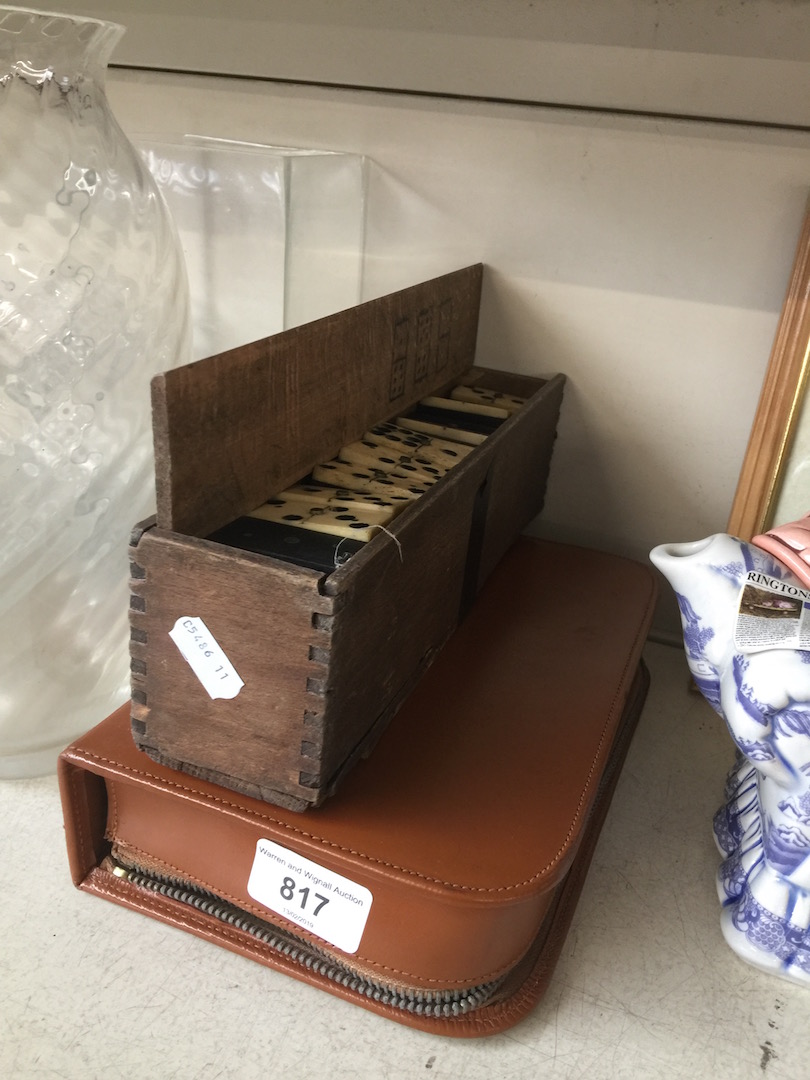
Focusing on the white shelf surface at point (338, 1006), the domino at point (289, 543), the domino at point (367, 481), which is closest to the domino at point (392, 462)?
the domino at point (367, 481)

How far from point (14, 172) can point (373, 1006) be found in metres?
0.58

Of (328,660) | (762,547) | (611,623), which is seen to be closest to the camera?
(328,660)

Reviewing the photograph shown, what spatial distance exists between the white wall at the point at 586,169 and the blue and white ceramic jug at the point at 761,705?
33 centimetres

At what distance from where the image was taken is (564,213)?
86cm

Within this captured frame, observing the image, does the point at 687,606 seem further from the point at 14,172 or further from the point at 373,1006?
the point at 14,172

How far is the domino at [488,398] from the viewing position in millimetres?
875

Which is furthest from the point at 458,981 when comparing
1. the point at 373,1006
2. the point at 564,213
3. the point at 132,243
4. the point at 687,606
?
the point at 564,213

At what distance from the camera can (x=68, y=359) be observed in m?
0.62

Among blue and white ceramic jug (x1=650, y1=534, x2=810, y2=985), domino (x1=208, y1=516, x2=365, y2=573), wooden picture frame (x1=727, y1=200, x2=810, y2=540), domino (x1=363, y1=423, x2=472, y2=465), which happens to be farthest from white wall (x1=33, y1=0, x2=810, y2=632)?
domino (x1=208, y1=516, x2=365, y2=573)

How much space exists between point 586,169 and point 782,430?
0.30 m

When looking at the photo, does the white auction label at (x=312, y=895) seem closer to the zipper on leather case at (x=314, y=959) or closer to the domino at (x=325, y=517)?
the zipper on leather case at (x=314, y=959)

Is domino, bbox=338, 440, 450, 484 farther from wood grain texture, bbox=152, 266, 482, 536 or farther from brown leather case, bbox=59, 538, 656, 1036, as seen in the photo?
brown leather case, bbox=59, 538, 656, 1036

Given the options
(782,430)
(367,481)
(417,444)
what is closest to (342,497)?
(367,481)

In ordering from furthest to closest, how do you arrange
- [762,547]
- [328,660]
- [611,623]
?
[611,623], [762,547], [328,660]
